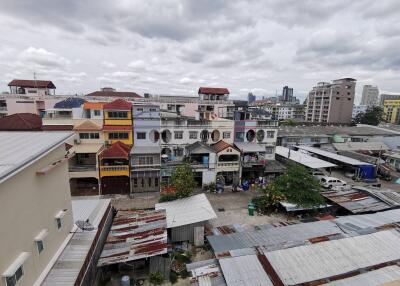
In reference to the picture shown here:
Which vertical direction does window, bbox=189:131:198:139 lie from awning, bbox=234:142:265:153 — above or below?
above

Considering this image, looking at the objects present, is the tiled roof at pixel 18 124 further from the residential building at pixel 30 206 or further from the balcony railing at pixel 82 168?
the residential building at pixel 30 206

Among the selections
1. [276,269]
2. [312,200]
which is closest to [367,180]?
[312,200]

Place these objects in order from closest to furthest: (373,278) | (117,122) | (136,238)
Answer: (373,278)
(136,238)
(117,122)

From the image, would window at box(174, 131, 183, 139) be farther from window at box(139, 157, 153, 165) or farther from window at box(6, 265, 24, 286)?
window at box(6, 265, 24, 286)

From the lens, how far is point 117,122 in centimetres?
3033

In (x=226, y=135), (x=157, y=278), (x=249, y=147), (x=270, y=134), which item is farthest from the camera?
(x=270, y=134)

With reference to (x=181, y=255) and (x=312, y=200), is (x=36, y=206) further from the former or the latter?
(x=312, y=200)

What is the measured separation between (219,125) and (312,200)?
16.4m

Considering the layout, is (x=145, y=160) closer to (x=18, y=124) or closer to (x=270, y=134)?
(x=270, y=134)

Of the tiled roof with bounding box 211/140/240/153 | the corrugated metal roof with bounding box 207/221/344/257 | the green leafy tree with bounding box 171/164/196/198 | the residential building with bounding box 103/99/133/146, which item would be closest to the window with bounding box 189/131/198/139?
the tiled roof with bounding box 211/140/240/153

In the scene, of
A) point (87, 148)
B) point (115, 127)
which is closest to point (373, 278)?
point (115, 127)

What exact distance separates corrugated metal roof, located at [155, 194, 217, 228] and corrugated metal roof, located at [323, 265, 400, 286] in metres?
9.59

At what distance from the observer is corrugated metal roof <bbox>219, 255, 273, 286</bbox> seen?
12.0 metres

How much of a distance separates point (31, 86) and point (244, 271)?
220 feet
